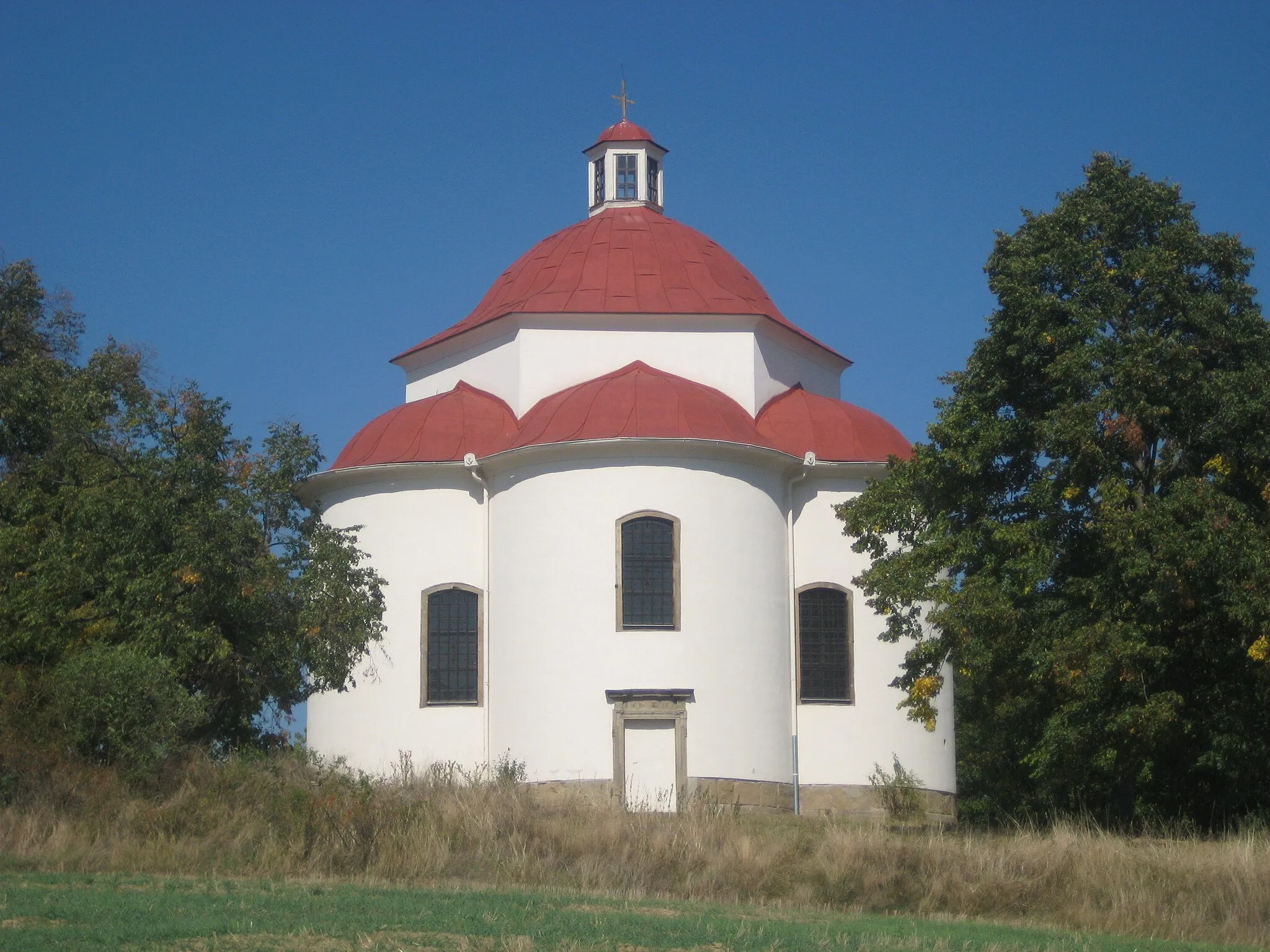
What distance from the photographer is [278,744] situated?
2508 centimetres

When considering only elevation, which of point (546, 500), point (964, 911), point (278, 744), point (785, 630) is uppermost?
point (546, 500)

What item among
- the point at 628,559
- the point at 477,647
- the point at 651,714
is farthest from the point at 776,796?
the point at 477,647

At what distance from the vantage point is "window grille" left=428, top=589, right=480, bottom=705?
32.0 metres

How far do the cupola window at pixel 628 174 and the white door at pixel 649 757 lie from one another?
48.2 ft

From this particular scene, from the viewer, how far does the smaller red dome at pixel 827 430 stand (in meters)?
33.3

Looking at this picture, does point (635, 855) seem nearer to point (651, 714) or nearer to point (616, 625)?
point (651, 714)

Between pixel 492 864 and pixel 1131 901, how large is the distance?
6.77 m

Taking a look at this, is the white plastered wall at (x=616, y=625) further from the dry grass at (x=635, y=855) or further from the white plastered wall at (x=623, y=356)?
the dry grass at (x=635, y=855)

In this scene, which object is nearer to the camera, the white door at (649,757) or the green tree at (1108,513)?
the green tree at (1108,513)

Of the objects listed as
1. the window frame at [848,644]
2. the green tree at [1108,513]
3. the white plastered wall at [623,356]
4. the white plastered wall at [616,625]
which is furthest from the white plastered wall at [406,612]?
the green tree at [1108,513]

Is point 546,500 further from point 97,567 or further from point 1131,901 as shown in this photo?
point 1131,901

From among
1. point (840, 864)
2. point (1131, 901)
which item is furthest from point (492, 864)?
point (1131, 901)

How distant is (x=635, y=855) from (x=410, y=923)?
5369 millimetres

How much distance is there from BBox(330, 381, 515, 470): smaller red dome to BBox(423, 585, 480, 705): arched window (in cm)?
273
